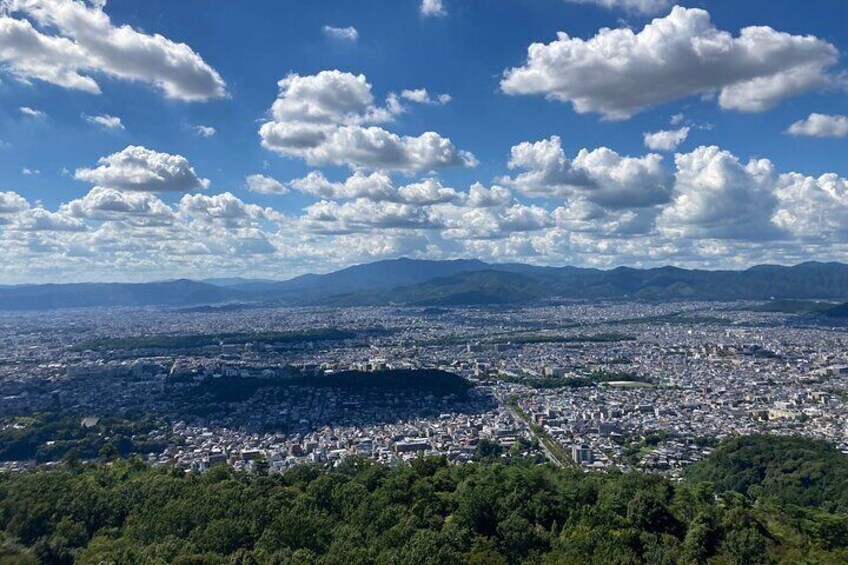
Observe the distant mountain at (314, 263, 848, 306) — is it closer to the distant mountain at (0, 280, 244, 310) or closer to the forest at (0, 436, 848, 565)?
the distant mountain at (0, 280, 244, 310)

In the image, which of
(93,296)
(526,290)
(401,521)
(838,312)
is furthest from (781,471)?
(93,296)

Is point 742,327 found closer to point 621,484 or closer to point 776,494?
point 776,494

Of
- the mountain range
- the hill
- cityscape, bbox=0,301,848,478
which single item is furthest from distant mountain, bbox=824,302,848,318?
the hill

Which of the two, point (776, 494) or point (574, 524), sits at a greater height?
point (574, 524)

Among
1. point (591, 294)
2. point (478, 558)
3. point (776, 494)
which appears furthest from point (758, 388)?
point (591, 294)

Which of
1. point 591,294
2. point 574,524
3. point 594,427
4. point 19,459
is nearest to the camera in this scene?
point 574,524

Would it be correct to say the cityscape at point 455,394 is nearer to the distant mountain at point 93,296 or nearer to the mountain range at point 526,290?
the mountain range at point 526,290
